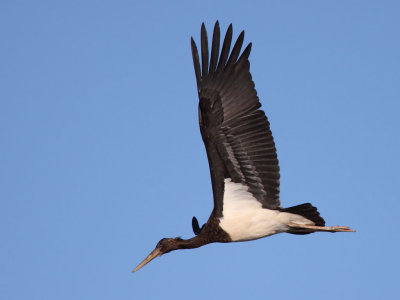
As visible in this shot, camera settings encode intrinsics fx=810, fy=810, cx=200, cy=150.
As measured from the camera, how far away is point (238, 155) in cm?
1096

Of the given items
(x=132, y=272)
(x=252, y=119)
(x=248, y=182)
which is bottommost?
(x=132, y=272)

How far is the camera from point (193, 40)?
10453mm

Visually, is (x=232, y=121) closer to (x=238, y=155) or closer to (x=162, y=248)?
(x=238, y=155)

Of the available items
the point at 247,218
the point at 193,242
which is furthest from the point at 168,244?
the point at 247,218

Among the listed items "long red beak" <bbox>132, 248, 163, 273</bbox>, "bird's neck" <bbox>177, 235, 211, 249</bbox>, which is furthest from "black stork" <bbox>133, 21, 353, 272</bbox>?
"long red beak" <bbox>132, 248, 163, 273</bbox>

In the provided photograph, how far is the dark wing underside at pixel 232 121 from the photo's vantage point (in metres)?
10.8

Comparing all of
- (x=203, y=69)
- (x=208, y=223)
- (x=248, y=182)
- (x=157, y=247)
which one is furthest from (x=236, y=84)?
(x=157, y=247)

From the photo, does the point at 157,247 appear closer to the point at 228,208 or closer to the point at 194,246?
the point at 194,246

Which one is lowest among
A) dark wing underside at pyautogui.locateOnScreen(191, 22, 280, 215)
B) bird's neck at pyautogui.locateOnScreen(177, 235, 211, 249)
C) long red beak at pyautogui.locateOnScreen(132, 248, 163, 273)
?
long red beak at pyautogui.locateOnScreen(132, 248, 163, 273)

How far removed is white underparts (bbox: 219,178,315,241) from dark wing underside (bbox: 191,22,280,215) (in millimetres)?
202

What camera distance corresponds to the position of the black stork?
1077 centimetres

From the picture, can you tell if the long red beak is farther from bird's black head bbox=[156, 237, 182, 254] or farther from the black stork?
the black stork

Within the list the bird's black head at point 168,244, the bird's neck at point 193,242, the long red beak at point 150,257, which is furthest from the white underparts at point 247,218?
the long red beak at point 150,257

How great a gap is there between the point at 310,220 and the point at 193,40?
120 inches
